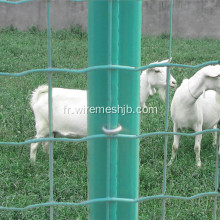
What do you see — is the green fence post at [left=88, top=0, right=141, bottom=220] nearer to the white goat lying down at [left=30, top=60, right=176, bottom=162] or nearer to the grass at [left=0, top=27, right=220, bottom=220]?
the grass at [left=0, top=27, right=220, bottom=220]

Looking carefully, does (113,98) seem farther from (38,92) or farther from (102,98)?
(38,92)

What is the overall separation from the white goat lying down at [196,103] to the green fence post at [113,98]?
8.73ft

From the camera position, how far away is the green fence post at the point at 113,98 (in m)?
1.37

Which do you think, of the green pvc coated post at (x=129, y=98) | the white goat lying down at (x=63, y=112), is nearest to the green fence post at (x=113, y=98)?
the green pvc coated post at (x=129, y=98)

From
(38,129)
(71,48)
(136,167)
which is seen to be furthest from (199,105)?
(71,48)

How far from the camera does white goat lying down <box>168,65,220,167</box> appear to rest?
159 inches

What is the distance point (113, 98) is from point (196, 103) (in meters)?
3.00

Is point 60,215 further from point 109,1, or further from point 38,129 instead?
point 109,1

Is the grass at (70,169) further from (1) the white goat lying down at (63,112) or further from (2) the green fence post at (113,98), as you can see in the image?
(2) the green fence post at (113,98)

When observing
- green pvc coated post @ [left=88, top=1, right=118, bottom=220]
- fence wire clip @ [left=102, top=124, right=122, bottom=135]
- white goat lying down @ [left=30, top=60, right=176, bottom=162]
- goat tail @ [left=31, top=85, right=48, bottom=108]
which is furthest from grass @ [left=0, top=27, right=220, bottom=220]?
fence wire clip @ [left=102, top=124, right=122, bottom=135]

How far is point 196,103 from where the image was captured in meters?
4.29

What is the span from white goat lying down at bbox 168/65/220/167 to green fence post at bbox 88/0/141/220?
105 inches

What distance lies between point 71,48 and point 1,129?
4939 mm

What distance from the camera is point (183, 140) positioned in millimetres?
4902
